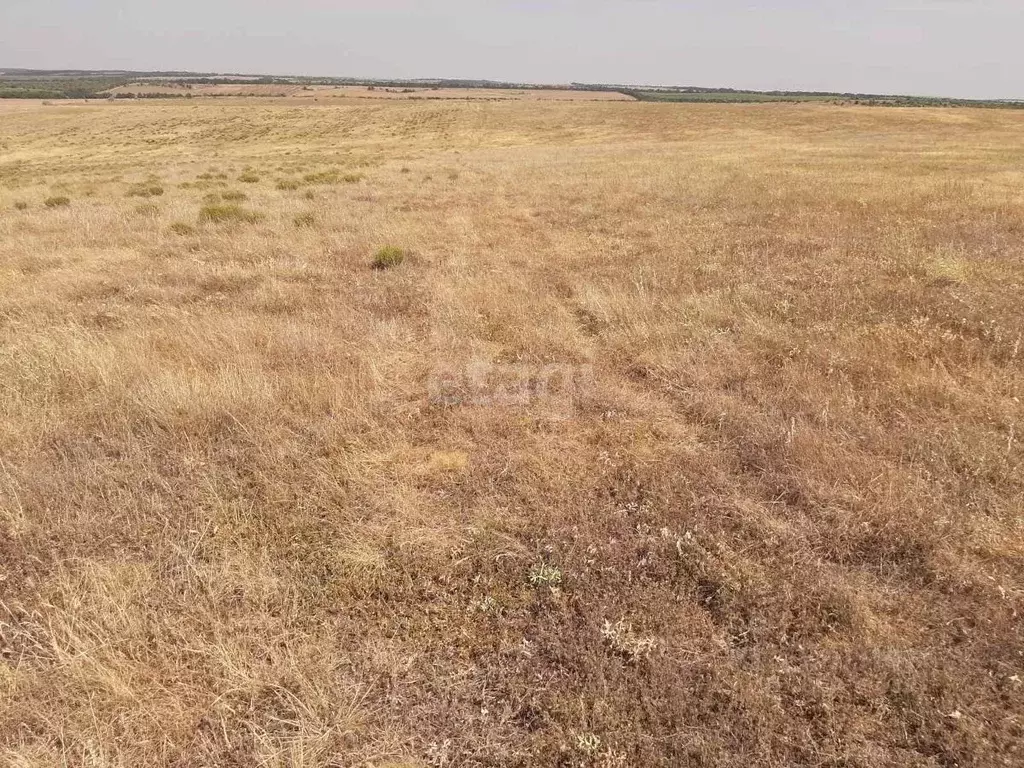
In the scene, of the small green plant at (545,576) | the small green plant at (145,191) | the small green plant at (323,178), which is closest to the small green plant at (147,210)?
the small green plant at (145,191)

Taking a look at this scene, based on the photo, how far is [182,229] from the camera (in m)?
13.0

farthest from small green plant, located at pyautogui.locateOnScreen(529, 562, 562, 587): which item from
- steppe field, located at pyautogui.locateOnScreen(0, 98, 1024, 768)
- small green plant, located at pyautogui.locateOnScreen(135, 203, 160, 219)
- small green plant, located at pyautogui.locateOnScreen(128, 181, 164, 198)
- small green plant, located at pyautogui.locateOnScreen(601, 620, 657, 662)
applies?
small green plant, located at pyautogui.locateOnScreen(128, 181, 164, 198)

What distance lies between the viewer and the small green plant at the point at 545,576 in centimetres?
339

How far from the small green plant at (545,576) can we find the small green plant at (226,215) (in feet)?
44.5

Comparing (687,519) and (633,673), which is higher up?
(687,519)

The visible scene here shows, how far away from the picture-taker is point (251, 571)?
3412mm

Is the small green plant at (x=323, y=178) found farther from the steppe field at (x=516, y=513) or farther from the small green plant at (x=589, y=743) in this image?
the small green plant at (x=589, y=743)

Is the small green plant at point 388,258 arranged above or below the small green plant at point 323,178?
below

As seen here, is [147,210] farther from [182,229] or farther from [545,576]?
[545,576]

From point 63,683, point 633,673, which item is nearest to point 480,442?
point 633,673

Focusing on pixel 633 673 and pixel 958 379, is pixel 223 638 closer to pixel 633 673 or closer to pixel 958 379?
pixel 633 673

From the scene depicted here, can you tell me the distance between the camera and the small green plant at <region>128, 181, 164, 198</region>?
18.6m

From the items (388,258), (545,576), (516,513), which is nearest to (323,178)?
(388,258)

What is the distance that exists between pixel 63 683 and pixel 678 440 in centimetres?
428
